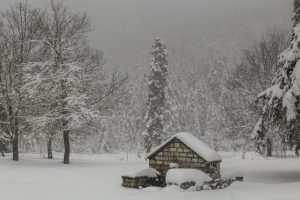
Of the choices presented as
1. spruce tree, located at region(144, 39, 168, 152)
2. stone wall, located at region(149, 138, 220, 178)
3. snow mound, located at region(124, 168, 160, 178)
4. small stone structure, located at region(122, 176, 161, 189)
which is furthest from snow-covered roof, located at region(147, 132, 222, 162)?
spruce tree, located at region(144, 39, 168, 152)

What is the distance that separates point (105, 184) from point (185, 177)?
387cm

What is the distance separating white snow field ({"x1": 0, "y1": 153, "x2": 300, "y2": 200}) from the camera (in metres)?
12.1

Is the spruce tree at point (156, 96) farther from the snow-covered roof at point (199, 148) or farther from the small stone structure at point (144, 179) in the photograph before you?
the snow-covered roof at point (199, 148)

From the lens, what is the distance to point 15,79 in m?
24.8

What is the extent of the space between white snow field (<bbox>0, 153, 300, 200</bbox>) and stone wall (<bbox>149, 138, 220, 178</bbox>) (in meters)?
1.09

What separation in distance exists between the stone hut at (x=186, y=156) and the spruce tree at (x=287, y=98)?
3.00m

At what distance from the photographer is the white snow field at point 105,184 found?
39.8 ft

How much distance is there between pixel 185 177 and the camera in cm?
1461

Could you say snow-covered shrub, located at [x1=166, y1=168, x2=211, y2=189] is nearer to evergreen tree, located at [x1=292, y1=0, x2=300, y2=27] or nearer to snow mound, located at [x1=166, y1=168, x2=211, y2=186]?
snow mound, located at [x1=166, y1=168, x2=211, y2=186]

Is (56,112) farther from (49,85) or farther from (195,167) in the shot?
(195,167)

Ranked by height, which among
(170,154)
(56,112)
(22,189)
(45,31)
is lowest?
(22,189)

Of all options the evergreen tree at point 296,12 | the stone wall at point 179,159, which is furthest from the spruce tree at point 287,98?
the stone wall at point 179,159

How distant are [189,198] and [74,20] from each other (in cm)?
1643

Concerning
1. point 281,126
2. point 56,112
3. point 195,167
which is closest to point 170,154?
point 195,167
